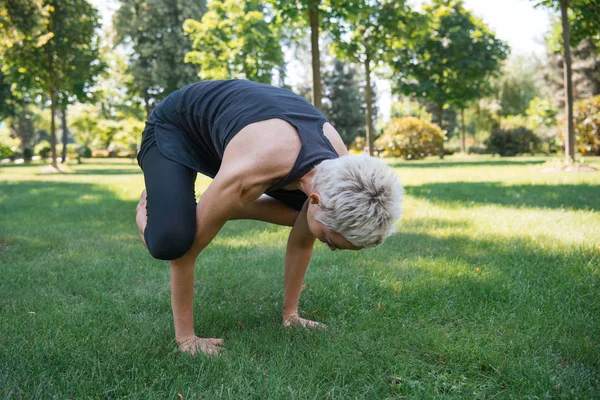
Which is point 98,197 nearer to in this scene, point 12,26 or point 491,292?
point 12,26

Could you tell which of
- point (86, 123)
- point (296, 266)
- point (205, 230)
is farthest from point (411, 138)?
point (86, 123)

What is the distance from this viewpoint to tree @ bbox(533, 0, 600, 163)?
40.4 feet

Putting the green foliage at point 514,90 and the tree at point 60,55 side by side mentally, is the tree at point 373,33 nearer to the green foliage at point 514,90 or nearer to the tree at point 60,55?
the tree at point 60,55

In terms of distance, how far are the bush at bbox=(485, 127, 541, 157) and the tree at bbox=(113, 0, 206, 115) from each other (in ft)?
56.6

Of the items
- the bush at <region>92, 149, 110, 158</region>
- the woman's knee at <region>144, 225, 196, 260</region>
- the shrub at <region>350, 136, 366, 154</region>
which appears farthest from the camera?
the bush at <region>92, 149, 110, 158</region>

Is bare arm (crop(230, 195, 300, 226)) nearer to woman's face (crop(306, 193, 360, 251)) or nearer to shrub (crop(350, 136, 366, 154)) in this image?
woman's face (crop(306, 193, 360, 251))

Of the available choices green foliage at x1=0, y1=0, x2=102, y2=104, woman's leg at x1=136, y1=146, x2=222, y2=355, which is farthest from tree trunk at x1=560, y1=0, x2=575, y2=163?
green foliage at x1=0, y1=0, x2=102, y2=104

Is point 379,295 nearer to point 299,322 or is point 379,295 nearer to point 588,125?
point 299,322

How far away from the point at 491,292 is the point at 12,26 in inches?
367

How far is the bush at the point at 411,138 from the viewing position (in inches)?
980

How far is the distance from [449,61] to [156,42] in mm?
16752

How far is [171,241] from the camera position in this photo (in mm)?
2453

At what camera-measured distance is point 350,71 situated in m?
45.0

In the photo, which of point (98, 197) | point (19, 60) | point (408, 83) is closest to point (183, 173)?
point (98, 197)
